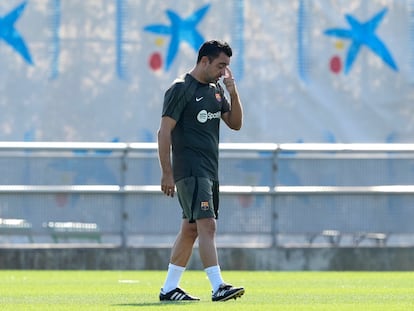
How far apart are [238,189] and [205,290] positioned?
5.69 meters

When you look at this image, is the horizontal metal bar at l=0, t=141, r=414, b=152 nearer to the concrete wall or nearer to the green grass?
the concrete wall

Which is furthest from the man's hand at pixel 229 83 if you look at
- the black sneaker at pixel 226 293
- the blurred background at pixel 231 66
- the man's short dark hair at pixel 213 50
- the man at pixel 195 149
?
the blurred background at pixel 231 66

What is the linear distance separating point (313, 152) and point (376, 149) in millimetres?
761

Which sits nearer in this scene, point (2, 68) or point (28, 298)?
point (28, 298)

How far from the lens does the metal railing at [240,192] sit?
60.7ft

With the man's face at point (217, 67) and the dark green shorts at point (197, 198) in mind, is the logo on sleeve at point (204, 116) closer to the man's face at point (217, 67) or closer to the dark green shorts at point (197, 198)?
the man's face at point (217, 67)

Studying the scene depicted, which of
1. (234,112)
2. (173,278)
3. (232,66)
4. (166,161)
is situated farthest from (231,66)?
(166,161)

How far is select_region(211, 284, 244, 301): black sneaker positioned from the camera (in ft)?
35.7

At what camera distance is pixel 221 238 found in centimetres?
1870

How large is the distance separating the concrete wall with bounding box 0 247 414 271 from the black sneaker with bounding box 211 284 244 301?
706 centimetres

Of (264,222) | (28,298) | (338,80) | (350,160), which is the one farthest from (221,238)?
(28,298)

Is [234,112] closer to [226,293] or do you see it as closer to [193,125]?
[193,125]

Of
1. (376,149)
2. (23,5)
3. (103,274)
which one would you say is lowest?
(103,274)

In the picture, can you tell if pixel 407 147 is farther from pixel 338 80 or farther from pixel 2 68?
pixel 2 68
